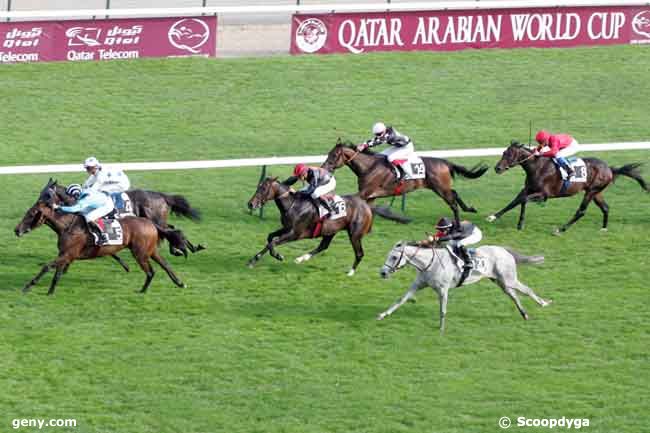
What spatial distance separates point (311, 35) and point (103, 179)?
11533 millimetres

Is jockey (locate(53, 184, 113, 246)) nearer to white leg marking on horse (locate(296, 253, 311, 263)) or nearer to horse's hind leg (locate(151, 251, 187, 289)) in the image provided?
horse's hind leg (locate(151, 251, 187, 289))

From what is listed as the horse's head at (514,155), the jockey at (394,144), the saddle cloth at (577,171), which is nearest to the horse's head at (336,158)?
the jockey at (394,144)

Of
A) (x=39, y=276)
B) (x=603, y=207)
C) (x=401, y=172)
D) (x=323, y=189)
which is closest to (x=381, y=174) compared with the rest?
(x=401, y=172)

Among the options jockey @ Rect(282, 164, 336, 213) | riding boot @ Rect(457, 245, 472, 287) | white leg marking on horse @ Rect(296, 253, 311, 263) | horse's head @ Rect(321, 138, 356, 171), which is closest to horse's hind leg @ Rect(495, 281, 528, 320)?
riding boot @ Rect(457, 245, 472, 287)

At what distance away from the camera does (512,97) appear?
105 ft

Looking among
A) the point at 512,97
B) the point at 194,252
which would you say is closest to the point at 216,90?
the point at 512,97

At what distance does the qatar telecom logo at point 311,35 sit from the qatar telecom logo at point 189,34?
7.00 ft

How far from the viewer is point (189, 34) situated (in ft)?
106

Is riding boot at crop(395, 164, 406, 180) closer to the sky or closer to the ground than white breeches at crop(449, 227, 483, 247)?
closer to the sky

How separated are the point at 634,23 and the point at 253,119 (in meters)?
9.80

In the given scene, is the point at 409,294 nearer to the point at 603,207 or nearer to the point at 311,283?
the point at 311,283

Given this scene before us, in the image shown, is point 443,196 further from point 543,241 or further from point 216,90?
point 216,90

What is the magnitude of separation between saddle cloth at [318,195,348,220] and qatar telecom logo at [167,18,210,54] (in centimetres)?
1062

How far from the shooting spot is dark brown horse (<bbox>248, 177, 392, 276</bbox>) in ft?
72.7
